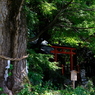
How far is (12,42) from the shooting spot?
4152 millimetres

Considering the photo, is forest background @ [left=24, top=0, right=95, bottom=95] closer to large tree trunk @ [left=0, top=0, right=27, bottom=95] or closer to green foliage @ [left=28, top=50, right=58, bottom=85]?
green foliage @ [left=28, top=50, right=58, bottom=85]

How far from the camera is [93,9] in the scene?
6.61m

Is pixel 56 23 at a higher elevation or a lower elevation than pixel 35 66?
higher

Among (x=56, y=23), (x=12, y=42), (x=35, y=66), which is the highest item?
(x=56, y=23)

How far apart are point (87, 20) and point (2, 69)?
4785mm

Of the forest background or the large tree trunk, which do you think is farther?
the forest background

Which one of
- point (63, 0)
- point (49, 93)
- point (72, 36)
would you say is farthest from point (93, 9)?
point (49, 93)

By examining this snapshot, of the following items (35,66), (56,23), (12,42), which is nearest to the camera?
(12,42)

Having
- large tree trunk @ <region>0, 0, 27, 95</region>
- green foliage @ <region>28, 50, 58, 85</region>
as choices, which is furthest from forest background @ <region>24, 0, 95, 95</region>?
large tree trunk @ <region>0, 0, 27, 95</region>

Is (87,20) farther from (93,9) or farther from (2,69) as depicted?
(2,69)

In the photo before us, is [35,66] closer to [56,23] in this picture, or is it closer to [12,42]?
[12,42]

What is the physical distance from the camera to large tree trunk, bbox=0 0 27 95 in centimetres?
400

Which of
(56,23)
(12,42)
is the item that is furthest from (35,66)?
(56,23)

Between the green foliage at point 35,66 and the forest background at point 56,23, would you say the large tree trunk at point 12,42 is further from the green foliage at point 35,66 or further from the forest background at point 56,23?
the green foliage at point 35,66
